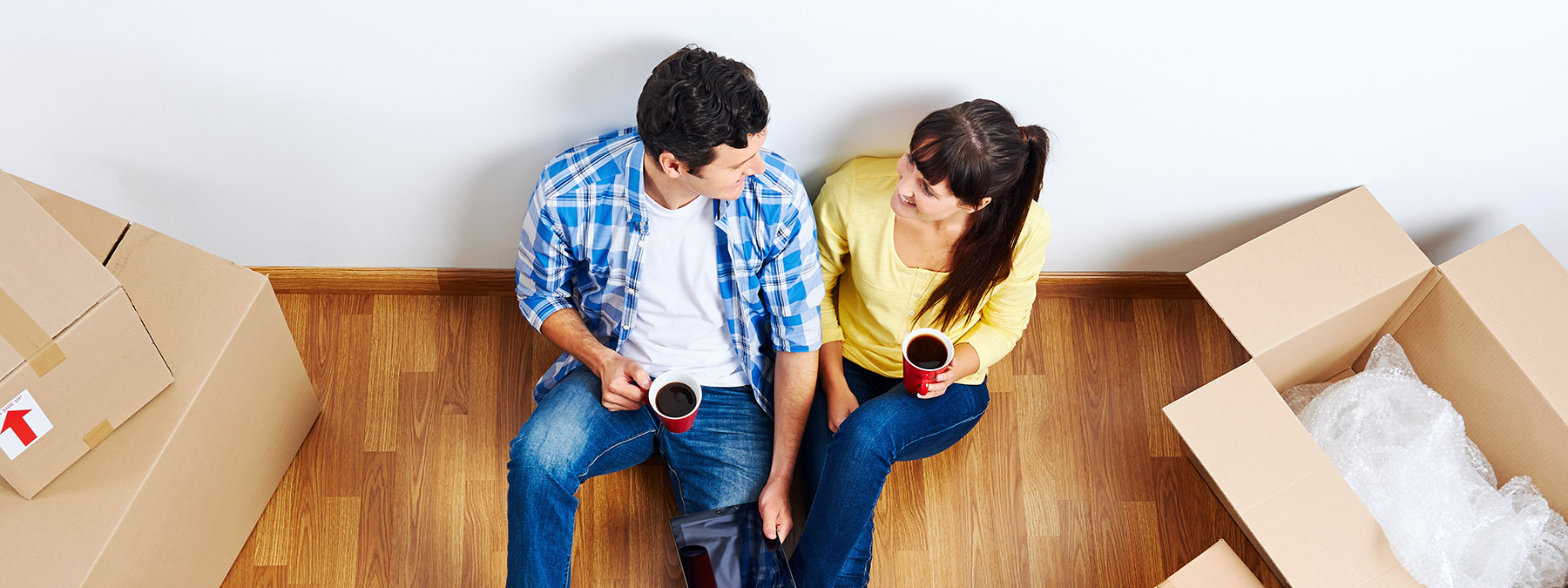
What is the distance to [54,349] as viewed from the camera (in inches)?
48.1

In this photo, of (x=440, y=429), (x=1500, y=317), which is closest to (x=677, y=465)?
(x=440, y=429)

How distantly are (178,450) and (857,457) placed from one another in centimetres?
101

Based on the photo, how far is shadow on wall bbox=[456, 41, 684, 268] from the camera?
57.7 inches

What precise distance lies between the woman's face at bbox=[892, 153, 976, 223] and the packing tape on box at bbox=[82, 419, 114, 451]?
1155 mm

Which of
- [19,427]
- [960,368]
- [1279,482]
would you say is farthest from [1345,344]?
[19,427]

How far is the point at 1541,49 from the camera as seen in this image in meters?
1.51

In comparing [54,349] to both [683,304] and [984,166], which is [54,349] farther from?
[984,166]

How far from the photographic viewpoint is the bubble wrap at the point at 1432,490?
1.61 m

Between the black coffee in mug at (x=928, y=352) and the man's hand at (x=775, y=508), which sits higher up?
the black coffee in mug at (x=928, y=352)

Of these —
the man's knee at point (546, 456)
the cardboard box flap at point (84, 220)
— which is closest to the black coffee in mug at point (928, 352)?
the man's knee at point (546, 456)

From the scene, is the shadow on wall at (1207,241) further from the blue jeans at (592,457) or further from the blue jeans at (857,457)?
the blue jeans at (592,457)

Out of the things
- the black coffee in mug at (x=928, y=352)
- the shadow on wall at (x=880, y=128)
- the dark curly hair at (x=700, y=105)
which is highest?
the dark curly hair at (x=700, y=105)

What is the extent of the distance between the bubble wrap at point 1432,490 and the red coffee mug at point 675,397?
3.63ft

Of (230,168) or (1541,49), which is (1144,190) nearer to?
(1541,49)
